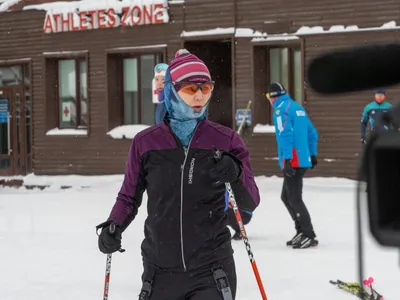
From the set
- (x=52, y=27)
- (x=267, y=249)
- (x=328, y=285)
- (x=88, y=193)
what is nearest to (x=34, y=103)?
(x=52, y=27)

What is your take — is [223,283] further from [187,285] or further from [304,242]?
[304,242]

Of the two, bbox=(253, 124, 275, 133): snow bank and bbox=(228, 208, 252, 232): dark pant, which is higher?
bbox=(253, 124, 275, 133): snow bank

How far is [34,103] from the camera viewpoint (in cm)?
2150

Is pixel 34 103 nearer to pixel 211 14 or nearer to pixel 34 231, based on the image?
pixel 211 14

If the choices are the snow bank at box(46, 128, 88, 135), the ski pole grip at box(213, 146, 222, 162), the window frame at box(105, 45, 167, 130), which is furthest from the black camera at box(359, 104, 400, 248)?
the snow bank at box(46, 128, 88, 135)

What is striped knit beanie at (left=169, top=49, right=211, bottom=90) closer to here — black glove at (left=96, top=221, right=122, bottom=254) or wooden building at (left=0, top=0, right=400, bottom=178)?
black glove at (left=96, top=221, right=122, bottom=254)

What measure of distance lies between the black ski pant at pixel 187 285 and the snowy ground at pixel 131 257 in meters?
0.72

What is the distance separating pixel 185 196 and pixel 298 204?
549 cm

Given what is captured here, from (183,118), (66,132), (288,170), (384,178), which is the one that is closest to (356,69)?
(384,178)

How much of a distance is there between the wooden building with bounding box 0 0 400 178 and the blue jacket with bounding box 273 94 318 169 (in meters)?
7.40

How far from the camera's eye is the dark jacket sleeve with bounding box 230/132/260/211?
3.71m

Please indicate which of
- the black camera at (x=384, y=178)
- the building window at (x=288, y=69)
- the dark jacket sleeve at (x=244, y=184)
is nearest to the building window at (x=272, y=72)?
the building window at (x=288, y=69)

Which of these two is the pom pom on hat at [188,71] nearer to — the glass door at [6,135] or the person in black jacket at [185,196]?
the person in black jacket at [185,196]

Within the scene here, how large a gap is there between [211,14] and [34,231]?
9.08 m
